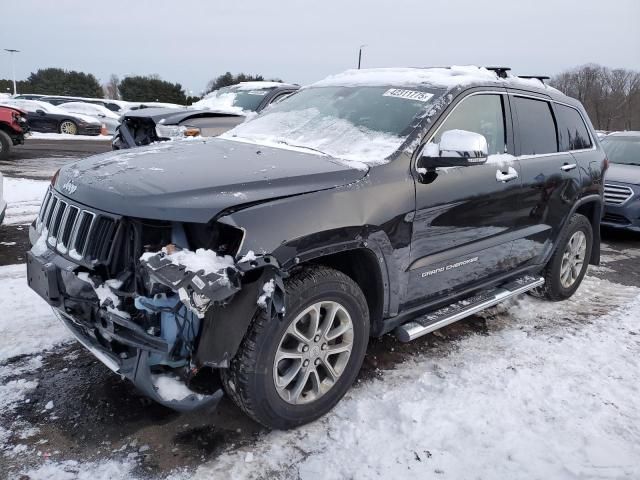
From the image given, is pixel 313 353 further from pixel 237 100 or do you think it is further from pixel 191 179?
pixel 237 100

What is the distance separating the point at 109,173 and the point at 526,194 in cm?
290

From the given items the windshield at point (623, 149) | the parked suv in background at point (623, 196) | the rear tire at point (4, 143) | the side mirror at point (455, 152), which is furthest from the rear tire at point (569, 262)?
the rear tire at point (4, 143)

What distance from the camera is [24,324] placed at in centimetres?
368

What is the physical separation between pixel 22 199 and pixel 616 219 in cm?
870

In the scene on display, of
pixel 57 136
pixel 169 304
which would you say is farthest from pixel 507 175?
pixel 57 136

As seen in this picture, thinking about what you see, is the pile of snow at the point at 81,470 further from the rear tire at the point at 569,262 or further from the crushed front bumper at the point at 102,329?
the rear tire at the point at 569,262

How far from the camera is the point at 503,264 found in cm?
389

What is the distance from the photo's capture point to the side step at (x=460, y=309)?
316 centimetres

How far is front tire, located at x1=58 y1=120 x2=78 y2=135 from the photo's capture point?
65.3ft

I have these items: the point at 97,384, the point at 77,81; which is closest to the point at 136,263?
the point at 97,384

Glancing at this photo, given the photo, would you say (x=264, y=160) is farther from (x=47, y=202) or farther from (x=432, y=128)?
(x=47, y=202)

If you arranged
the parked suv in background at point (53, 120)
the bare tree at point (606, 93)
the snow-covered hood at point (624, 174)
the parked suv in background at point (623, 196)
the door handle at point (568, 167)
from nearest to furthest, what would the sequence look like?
1. the door handle at point (568, 167)
2. the parked suv in background at point (623, 196)
3. the snow-covered hood at point (624, 174)
4. the parked suv in background at point (53, 120)
5. the bare tree at point (606, 93)

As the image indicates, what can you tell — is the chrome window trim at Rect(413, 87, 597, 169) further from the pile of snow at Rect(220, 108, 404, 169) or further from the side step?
the side step

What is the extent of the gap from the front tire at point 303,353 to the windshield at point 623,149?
7574mm
